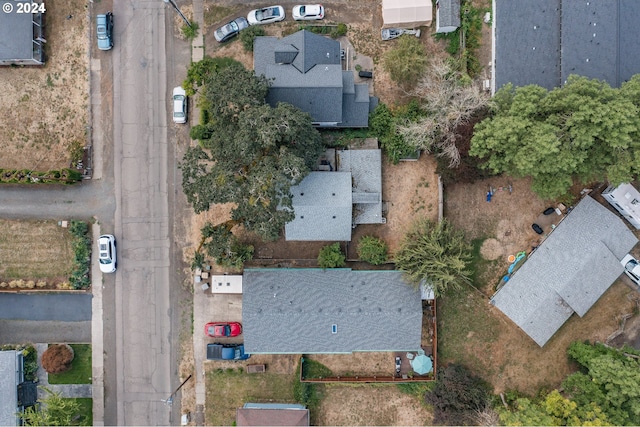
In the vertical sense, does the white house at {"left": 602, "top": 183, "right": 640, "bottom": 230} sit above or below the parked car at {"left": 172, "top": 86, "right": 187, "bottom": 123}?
below

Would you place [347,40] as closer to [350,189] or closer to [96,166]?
[350,189]

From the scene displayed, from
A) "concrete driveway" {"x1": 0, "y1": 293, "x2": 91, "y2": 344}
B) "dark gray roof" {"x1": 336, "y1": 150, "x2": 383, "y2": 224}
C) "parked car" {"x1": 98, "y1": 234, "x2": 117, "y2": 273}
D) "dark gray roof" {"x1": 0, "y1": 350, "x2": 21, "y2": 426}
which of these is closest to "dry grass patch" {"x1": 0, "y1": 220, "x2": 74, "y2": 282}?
"concrete driveway" {"x1": 0, "y1": 293, "x2": 91, "y2": 344}

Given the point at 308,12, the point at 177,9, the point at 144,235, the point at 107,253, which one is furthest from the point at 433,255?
the point at 177,9

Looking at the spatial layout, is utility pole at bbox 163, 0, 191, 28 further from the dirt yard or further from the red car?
the red car

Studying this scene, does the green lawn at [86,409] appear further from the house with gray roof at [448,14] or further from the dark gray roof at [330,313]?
the house with gray roof at [448,14]

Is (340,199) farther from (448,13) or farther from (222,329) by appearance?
(448,13)

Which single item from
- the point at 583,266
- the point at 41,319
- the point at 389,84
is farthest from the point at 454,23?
the point at 41,319
